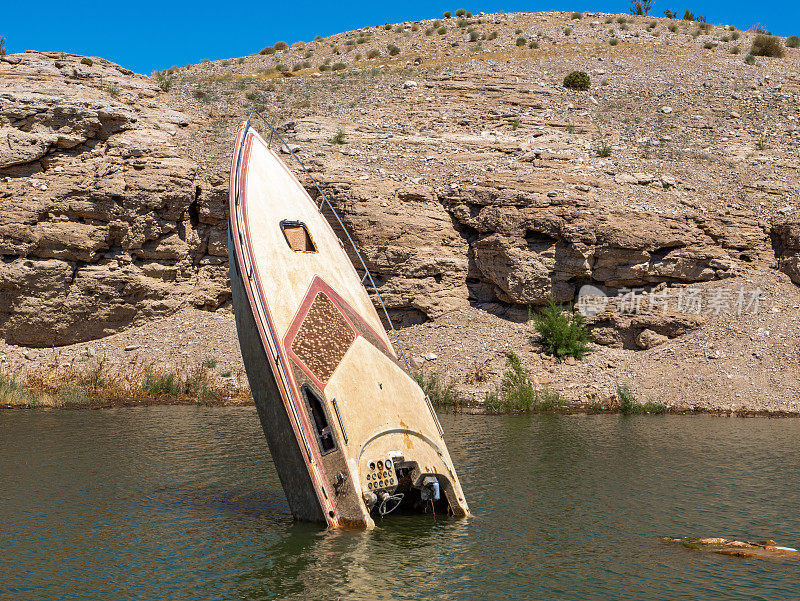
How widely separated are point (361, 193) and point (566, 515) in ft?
53.0

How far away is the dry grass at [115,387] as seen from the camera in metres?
20.4

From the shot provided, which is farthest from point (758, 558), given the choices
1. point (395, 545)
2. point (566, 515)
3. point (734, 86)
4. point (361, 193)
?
point (734, 86)

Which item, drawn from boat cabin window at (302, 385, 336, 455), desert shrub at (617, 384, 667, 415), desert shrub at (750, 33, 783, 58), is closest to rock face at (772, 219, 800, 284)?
desert shrub at (617, 384, 667, 415)

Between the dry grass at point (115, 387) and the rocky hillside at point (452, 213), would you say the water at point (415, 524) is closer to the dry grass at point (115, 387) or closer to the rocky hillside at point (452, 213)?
the dry grass at point (115, 387)

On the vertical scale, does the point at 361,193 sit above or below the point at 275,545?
above

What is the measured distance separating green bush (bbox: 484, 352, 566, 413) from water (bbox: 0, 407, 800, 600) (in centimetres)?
397

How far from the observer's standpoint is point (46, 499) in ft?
35.6

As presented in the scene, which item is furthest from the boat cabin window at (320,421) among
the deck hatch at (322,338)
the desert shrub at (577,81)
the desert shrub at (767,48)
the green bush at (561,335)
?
the desert shrub at (767,48)

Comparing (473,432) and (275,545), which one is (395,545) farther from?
(473,432)

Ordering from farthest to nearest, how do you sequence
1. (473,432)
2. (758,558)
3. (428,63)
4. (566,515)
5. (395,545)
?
(428,63)
(473,432)
(566,515)
(395,545)
(758,558)

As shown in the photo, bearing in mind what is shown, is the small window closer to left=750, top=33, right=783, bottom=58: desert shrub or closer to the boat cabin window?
the boat cabin window

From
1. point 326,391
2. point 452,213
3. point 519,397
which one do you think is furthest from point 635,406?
point 326,391

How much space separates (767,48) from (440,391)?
1189 inches

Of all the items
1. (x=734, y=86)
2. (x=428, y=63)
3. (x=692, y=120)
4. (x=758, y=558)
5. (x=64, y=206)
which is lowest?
(x=758, y=558)
